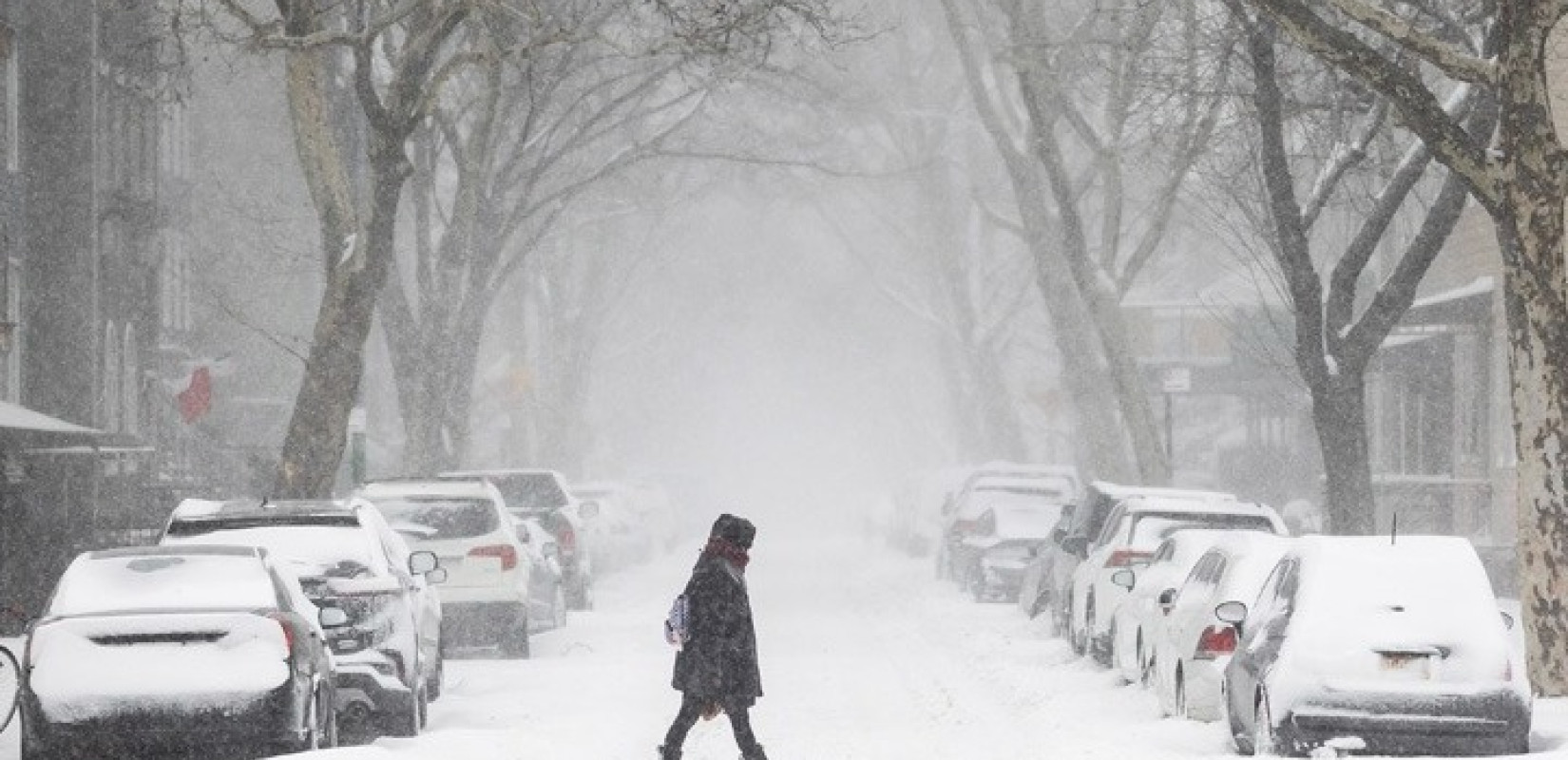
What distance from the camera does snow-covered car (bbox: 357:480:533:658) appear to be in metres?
25.2

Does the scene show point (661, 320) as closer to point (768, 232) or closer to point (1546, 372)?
point (768, 232)

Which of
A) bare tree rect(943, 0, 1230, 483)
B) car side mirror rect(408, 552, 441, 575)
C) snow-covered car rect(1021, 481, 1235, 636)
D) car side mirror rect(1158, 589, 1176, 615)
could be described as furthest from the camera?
bare tree rect(943, 0, 1230, 483)

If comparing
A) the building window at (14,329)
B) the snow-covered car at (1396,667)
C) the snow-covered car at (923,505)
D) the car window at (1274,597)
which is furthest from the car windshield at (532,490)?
the snow-covered car at (1396,667)

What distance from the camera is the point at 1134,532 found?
25344 mm

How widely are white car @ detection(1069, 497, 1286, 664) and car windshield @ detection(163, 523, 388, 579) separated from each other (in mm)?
7988

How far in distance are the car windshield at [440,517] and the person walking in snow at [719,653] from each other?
9.83m

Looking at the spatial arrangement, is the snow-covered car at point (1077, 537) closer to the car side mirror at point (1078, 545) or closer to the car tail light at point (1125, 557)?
the car side mirror at point (1078, 545)

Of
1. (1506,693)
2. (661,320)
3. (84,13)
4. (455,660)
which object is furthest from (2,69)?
(661,320)

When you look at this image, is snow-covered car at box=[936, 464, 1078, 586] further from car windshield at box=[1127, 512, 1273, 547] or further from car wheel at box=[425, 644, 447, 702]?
car wheel at box=[425, 644, 447, 702]

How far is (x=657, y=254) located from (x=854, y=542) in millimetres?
10518

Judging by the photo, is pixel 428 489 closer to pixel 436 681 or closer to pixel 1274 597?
pixel 436 681

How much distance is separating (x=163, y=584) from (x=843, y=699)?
25.7 ft

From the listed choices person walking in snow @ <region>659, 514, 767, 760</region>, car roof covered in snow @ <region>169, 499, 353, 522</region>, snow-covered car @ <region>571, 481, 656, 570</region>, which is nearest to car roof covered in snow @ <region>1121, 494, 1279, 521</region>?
car roof covered in snow @ <region>169, 499, 353, 522</region>

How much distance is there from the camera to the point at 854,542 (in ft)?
233
